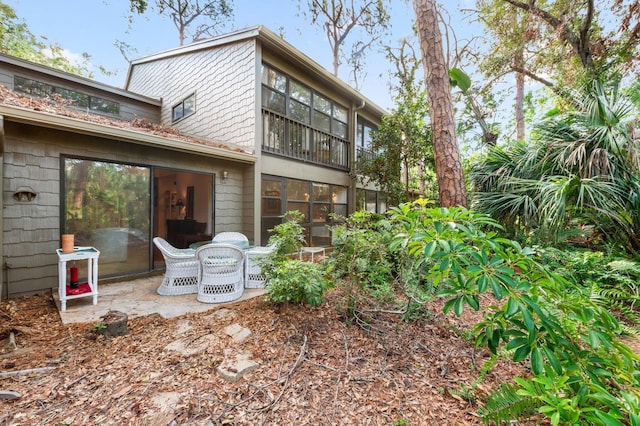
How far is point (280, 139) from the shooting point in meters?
6.92

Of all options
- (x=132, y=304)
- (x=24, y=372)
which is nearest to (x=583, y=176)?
(x=132, y=304)

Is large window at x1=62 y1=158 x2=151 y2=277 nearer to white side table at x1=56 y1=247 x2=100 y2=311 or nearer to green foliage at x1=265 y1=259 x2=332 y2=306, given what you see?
white side table at x1=56 y1=247 x2=100 y2=311

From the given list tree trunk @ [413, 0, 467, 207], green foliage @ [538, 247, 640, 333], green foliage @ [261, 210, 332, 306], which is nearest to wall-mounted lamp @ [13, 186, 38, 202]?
green foliage @ [261, 210, 332, 306]

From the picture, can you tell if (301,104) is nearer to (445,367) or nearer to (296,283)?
(296,283)

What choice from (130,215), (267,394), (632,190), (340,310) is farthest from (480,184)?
(130,215)

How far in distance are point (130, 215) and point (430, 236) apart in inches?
207

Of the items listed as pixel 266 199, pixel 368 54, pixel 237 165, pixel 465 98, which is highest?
pixel 368 54

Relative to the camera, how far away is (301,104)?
24.8ft

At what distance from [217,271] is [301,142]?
15.1ft

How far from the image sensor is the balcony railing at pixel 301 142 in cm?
665

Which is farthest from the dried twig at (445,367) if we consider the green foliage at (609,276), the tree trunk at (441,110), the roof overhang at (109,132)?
the roof overhang at (109,132)

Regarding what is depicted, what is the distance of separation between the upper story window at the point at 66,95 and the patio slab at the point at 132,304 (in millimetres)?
5481

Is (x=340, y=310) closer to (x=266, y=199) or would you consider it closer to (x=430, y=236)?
(x=430, y=236)

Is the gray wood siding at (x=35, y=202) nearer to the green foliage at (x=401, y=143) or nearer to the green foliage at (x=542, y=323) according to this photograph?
the green foliage at (x=542, y=323)
